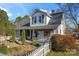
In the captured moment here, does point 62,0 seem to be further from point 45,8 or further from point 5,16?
point 5,16

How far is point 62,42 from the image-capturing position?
461cm

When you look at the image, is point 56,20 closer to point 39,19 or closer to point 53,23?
point 53,23

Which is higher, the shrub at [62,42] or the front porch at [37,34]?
the front porch at [37,34]

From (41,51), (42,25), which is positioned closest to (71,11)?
(42,25)

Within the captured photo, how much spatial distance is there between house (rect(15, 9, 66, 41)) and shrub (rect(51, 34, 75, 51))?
0.08m

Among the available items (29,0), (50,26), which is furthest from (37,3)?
(50,26)

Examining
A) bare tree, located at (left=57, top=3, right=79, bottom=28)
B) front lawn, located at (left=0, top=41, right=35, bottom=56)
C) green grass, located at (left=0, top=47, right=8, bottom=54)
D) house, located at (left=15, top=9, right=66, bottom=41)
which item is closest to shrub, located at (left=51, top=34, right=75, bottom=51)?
house, located at (left=15, top=9, right=66, bottom=41)

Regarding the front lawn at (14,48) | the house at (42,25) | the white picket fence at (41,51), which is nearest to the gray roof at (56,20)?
the house at (42,25)

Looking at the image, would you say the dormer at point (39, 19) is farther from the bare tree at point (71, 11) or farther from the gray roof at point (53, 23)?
the bare tree at point (71, 11)

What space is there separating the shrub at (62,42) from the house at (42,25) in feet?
0.26

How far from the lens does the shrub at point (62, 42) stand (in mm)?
4570

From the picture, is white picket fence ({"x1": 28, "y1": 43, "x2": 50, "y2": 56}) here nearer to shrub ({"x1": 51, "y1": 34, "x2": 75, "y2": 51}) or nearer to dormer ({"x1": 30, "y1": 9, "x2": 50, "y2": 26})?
shrub ({"x1": 51, "y1": 34, "x2": 75, "y2": 51})

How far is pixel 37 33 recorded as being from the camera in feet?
14.9

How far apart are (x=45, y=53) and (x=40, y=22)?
0.51 meters
